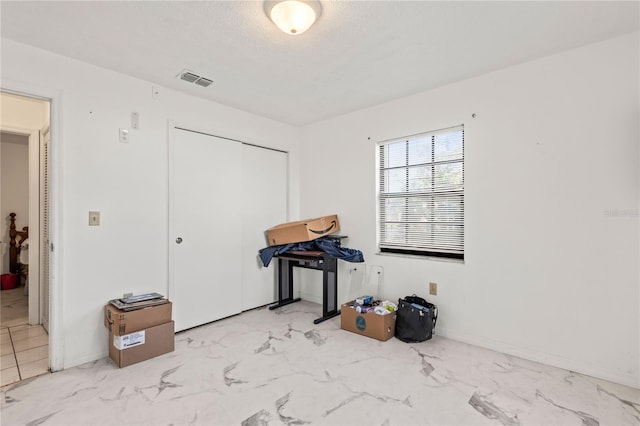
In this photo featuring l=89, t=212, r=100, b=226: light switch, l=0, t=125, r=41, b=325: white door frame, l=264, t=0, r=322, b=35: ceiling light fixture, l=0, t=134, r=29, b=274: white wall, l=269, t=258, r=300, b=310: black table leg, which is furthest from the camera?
l=0, t=134, r=29, b=274: white wall

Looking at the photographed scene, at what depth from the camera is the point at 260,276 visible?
398 centimetres

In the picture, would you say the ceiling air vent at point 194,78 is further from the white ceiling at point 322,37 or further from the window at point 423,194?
the window at point 423,194

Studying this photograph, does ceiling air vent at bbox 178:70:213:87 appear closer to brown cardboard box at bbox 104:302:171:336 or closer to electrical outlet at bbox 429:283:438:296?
brown cardboard box at bbox 104:302:171:336

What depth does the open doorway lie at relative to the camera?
2.60m

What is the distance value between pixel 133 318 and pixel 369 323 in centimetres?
203

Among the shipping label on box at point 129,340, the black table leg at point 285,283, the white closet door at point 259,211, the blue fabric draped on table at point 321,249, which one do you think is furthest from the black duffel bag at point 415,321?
the shipping label on box at point 129,340

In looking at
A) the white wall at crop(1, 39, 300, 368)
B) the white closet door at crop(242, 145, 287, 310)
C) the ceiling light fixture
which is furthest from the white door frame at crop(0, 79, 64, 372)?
the ceiling light fixture

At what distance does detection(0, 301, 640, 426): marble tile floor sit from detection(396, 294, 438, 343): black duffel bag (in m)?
0.09

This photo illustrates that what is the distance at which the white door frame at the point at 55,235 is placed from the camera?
7.92ft

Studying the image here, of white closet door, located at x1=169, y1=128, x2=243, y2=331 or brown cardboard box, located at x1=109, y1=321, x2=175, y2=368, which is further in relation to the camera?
white closet door, located at x1=169, y1=128, x2=243, y2=331

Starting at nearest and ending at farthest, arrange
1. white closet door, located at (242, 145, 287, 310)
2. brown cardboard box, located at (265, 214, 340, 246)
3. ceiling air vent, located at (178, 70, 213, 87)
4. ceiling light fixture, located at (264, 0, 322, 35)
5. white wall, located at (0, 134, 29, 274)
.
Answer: ceiling light fixture, located at (264, 0, 322, 35), ceiling air vent, located at (178, 70, 213, 87), brown cardboard box, located at (265, 214, 340, 246), white closet door, located at (242, 145, 287, 310), white wall, located at (0, 134, 29, 274)

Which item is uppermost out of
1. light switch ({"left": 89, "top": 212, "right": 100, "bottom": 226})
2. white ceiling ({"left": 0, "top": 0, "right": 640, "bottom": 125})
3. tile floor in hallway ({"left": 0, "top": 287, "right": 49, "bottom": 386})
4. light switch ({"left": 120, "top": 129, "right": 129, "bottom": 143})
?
white ceiling ({"left": 0, "top": 0, "right": 640, "bottom": 125})

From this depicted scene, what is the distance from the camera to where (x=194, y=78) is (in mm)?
2834

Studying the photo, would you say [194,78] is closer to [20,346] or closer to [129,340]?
[129,340]
